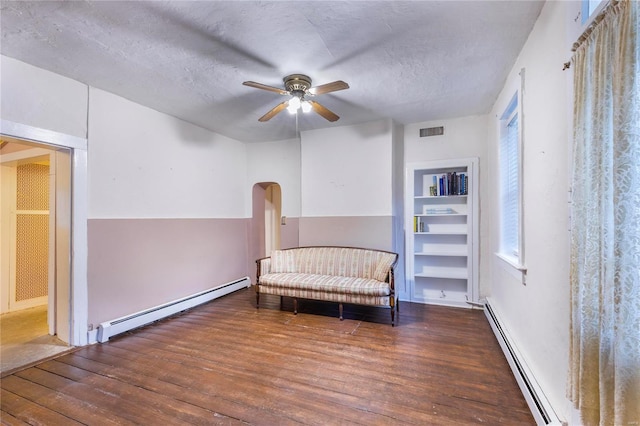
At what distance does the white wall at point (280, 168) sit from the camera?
4.88m

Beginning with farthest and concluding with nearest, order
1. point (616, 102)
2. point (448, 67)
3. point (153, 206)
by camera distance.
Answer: point (153, 206) → point (448, 67) → point (616, 102)

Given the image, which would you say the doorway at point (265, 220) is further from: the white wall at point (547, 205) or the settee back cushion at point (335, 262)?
the white wall at point (547, 205)

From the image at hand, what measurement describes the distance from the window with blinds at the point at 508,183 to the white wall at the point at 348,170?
1.37 m

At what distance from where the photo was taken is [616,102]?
0.93 m

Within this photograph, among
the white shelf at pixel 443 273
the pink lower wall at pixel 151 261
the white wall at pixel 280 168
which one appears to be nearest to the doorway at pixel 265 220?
the white wall at pixel 280 168

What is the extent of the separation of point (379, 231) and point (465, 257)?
130cm

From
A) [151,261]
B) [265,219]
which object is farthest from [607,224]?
[265,219]

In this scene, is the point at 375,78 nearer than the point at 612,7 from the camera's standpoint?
No

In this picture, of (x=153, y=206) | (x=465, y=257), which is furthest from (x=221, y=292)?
(x=465, y=257)

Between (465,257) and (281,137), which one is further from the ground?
(281,137)

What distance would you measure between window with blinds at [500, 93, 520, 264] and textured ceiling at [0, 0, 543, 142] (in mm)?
450

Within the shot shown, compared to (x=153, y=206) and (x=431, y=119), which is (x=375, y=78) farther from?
(x=153, y=206)

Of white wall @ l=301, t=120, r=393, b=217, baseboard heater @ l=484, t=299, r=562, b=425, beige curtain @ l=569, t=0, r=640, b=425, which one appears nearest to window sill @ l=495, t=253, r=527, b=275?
baseboard heater @ l=484, t=299, r=562, b=425

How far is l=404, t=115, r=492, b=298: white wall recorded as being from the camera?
379 centimetres
